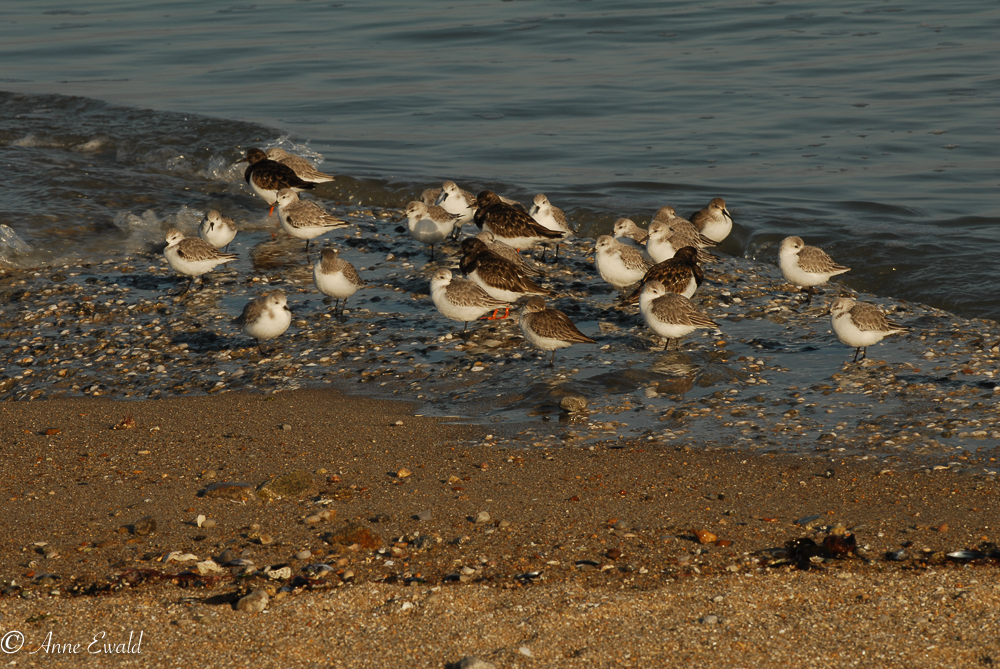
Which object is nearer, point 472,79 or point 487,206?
point 487,206

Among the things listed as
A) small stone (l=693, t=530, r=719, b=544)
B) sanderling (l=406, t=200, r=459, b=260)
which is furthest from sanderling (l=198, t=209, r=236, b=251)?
small stone (l=693, t=530, r=719, b=544)

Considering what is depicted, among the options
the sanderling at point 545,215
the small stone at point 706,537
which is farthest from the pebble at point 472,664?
the sanderling at point 545,215

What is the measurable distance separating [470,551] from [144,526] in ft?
6.72

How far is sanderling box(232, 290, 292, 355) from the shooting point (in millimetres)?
10234

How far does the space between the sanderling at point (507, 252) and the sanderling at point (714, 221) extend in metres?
2.66

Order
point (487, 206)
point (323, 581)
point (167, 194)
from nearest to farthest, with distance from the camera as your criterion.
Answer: point (323, 581), point (487, 206), point (167, 194)

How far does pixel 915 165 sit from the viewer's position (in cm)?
1822

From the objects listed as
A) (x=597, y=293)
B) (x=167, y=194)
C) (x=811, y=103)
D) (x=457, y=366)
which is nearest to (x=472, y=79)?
(x=811, y=103)

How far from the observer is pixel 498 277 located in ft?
38.7

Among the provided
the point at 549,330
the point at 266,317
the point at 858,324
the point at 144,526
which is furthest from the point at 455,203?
the point at 144,526

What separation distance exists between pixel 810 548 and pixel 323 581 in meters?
2.83

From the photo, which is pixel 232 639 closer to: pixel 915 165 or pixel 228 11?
pixel 915 165

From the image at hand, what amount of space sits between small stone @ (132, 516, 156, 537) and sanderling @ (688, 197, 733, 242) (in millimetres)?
10146

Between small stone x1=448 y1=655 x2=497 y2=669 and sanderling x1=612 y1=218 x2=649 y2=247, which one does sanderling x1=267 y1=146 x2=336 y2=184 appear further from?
small stone x1=448 y1=655 x2=497 y2=669
